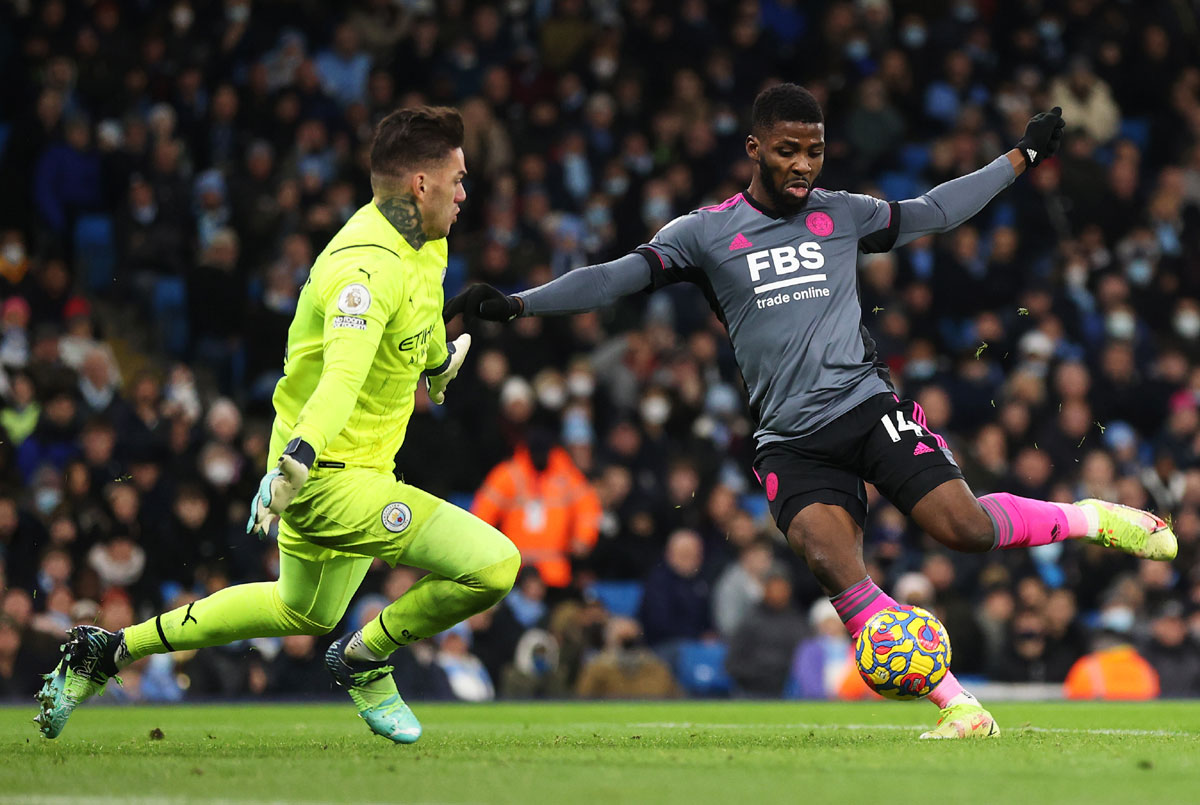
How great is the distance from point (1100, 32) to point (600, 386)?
8622 mm

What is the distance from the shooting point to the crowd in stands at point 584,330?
41.9ft

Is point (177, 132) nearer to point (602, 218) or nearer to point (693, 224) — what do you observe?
point (602, 218)

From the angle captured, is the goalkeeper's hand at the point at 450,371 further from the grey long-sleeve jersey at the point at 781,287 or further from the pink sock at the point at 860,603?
the pink sock at the point at 860,603

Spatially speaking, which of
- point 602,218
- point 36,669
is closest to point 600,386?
point 602,218

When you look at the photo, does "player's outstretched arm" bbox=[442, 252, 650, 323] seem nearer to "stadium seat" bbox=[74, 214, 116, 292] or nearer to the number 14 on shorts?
the number 14 on shorts

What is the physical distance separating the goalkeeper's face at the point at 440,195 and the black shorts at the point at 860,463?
166 cm

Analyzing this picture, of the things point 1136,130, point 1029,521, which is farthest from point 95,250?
point 1136,130

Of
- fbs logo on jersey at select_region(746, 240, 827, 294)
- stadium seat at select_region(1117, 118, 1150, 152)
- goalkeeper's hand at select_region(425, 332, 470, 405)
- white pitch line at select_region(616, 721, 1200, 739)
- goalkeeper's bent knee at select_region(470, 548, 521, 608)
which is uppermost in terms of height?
stadium seat at select_region(1117, 118, 1150, 152)

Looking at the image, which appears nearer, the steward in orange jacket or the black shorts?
the black shorts

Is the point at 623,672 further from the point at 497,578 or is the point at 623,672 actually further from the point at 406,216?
the point at 406,216

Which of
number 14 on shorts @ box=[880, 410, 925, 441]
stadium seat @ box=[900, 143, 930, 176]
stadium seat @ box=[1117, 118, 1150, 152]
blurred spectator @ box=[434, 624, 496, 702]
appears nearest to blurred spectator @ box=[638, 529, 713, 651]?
blurred spectator @ box=[434, 624, 496, 702]

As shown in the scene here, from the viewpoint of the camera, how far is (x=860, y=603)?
6.67m

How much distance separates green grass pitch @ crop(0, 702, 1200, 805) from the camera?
490 cm

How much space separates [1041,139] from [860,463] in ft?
5.77
